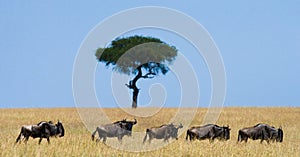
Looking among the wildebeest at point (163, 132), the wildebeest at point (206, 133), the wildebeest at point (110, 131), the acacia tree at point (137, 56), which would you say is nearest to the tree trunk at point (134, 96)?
the acacia tree at point (137, 56)

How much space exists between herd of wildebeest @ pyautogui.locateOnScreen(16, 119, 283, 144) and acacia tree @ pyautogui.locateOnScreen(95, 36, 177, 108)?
3258 cm

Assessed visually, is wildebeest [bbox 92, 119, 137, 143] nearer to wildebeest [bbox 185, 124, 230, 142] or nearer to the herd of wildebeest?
the herd of wildebeest

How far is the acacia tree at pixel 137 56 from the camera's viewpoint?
179 ft

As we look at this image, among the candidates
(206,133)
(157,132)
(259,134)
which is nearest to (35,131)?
(157,132)

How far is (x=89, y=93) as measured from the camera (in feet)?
69.7

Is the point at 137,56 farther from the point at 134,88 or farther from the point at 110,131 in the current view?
the point at 110,131

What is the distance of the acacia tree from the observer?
179 ft

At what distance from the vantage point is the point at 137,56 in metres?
54.8

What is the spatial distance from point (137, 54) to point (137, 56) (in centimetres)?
22

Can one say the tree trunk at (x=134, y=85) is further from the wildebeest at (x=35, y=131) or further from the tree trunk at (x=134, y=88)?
the wildebeest at (x=35, y=131)

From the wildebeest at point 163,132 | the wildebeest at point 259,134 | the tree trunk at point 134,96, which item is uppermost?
the tree trunk at point 134,96

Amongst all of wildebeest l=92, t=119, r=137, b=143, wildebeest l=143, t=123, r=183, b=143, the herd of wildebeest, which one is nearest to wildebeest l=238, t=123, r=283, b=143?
the herd of wildebeest

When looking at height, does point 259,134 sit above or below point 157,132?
above

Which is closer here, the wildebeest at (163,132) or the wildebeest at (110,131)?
the wildebeest at (110,131)
